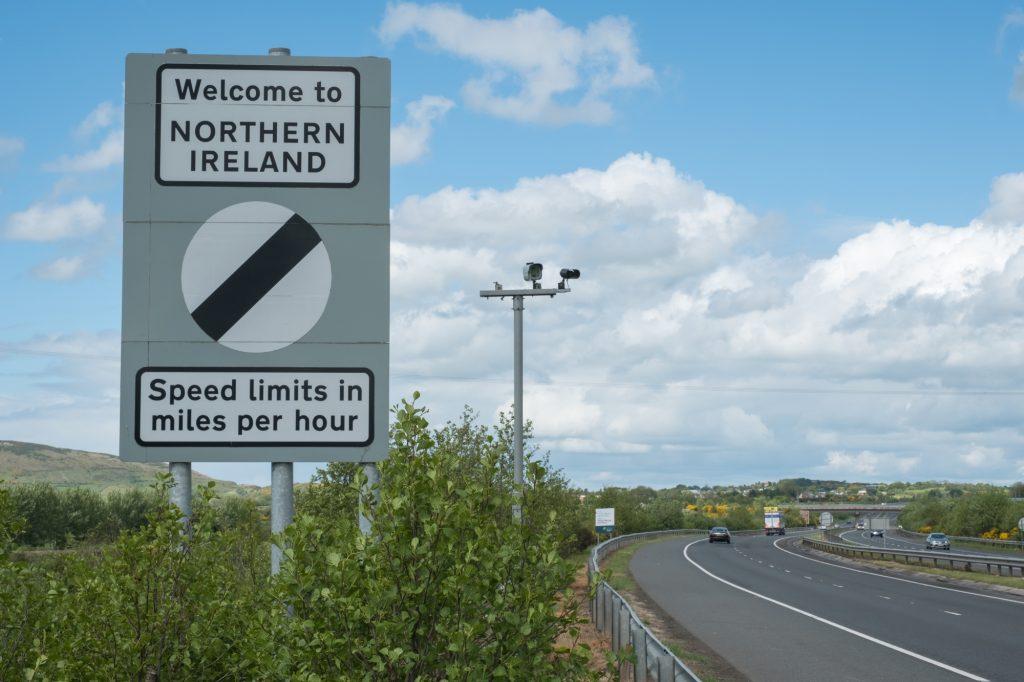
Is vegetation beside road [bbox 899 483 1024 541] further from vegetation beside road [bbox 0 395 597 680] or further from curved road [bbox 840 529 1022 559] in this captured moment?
vegetation beside road [bbox 0 395 597 680]

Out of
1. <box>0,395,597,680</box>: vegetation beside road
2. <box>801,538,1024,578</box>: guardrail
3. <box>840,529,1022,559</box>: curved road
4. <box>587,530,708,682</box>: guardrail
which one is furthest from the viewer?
<box>840,529,1022,559</box>: curved road

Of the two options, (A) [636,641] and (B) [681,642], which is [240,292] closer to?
(A) [636,641]

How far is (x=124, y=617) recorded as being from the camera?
4.61 meters

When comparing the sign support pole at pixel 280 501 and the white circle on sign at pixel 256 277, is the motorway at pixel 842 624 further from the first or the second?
the white circle on sign at pixel 256 277

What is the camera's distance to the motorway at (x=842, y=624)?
58.2ft

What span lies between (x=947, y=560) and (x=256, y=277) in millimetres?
49676

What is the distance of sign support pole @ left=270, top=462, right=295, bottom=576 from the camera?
4.49m

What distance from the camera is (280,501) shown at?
4.57 m

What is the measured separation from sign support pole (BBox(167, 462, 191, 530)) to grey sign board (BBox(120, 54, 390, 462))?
0.06 meters

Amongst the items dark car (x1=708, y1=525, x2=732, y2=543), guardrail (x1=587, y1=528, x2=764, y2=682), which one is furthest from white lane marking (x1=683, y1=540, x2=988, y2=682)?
dark car (x1=708, y1=525, x2=732, y2=543)

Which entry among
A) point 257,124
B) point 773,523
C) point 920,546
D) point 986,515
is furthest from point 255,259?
point 773,523

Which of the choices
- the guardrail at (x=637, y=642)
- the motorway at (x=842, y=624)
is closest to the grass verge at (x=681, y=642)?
the motorway at (x=842, y=624)

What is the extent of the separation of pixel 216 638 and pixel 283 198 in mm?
2011

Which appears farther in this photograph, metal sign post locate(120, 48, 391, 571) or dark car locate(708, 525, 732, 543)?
dark car locate(708, 525, 732, 543)
